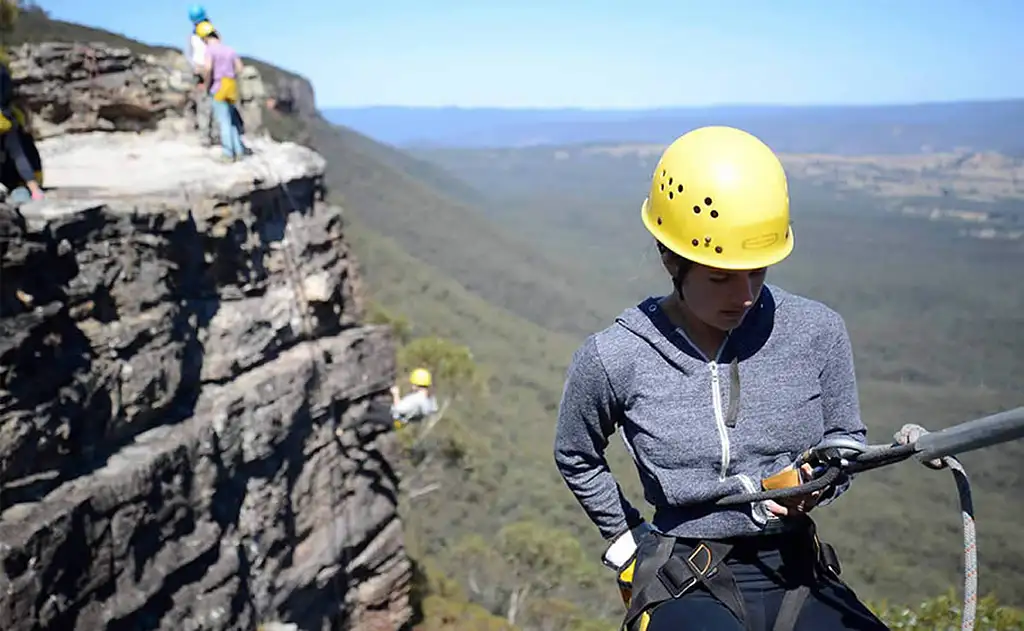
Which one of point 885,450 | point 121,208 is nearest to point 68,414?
point 121,208

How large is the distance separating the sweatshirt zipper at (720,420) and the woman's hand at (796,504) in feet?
0.49

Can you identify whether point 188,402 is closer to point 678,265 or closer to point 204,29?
point 204,29

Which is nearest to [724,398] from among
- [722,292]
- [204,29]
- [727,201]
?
[722,292]

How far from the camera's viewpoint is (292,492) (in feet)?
36.1

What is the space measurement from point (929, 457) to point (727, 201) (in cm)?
82

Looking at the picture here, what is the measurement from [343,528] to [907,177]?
43.5m

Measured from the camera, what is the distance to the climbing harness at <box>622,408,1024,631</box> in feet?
6.17

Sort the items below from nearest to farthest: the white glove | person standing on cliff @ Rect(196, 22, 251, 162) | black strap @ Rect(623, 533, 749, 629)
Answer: black strap @ Rect(623, 533, 749, 629), the white glove, person standing on cliff @ Rect(196, 22, 251, 162)

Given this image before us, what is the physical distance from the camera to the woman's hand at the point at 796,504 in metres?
2.27

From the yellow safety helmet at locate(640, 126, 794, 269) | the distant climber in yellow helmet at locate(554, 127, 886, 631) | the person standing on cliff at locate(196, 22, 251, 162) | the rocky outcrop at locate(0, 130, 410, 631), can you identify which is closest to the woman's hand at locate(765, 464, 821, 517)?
the distant climber in yellow helmet at locate(554, 127, 886, 631)

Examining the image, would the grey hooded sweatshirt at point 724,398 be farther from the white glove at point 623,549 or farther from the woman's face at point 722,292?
the white glove at point 623,549

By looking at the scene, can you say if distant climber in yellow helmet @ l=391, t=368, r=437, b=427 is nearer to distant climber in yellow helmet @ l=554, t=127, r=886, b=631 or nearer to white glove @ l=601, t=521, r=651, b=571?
white glove @ l=601, t=521, r=651, b=571

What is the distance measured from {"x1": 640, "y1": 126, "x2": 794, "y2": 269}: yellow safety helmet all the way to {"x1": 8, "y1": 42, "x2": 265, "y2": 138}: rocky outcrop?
→ 13396 mm

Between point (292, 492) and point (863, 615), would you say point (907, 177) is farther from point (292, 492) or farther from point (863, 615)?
point (863, 615)
